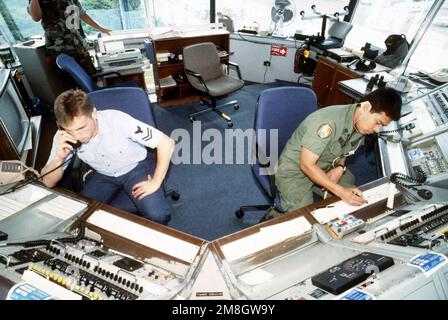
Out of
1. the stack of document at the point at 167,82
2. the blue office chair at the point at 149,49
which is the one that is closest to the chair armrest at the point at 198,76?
the stack of document at the point at 167,82

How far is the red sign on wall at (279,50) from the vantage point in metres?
4.03

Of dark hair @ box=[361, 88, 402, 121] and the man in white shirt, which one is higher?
dark hair @ box=[361, 88, 402, 121]

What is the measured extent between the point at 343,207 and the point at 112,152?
1303 mm

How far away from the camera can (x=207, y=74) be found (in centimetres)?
338

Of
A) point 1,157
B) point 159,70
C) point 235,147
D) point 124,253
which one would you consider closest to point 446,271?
point 124,253

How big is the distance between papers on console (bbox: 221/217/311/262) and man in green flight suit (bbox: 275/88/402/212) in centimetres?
32

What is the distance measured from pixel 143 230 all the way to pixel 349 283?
0.78 meters

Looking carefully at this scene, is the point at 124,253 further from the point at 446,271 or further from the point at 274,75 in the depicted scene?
the point at 274,75

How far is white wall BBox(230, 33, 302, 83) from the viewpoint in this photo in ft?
13.3

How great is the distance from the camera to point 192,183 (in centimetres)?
257

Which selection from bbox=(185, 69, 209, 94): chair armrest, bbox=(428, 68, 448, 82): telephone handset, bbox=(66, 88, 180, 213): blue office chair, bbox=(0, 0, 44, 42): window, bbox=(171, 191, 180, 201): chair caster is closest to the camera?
bbox=(66, 88, 180, 213): blue office chair

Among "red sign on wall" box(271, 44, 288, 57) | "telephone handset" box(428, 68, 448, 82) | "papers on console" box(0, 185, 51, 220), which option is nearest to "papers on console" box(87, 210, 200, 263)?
"papers on console" box(0, 185, 51, 220)

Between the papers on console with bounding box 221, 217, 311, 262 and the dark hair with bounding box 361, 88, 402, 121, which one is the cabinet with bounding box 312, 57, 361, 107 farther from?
the papers on console with bounding box 221, 217, 311, 262

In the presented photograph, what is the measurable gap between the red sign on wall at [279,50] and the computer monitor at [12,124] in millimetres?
3397
